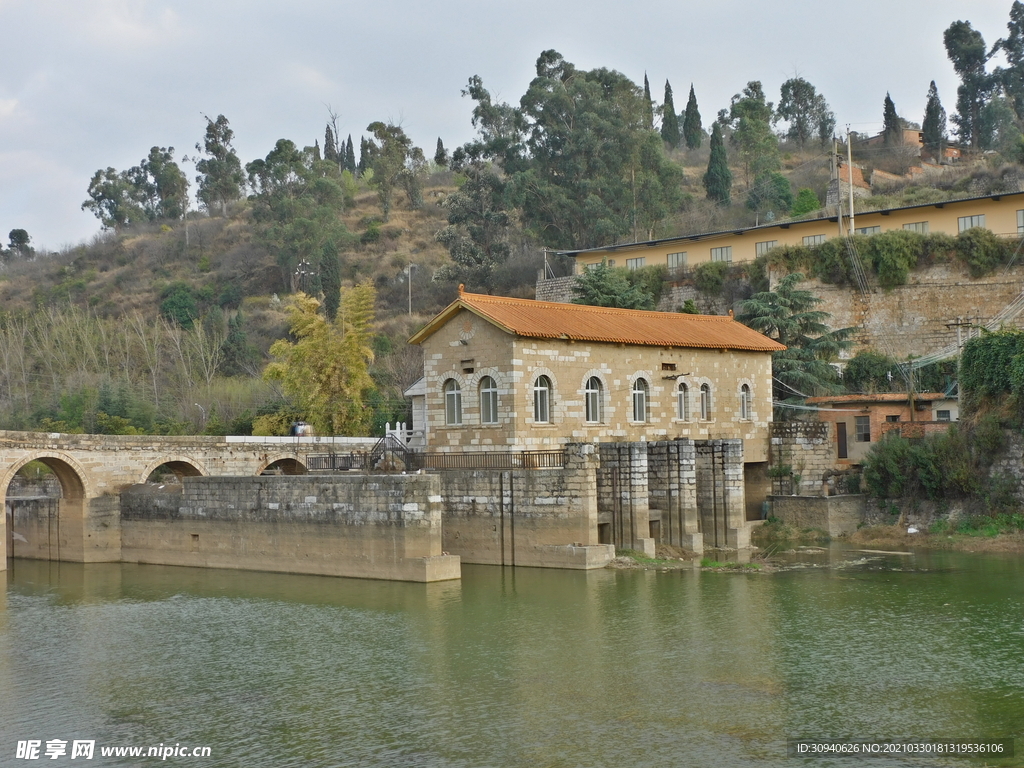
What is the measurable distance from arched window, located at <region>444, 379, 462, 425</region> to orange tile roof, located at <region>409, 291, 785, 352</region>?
66.7 inches

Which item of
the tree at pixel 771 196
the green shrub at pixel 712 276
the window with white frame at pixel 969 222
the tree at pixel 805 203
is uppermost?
the tree at pixel 771 196

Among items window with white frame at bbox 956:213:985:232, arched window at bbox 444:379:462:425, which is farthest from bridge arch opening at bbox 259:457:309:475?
window with white frame at bbox 956:213:985:232

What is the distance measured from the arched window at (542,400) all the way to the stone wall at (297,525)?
→ 16.4ft

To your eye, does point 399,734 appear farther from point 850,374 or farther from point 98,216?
point 98,216

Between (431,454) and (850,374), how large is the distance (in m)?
19.3

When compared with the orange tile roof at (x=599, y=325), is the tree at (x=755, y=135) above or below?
above

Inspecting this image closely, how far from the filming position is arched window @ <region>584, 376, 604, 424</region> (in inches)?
1288

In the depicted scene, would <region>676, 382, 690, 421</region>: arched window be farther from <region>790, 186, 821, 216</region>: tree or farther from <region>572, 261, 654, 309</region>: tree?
<region>790, 186, 821, 216</region>: tree

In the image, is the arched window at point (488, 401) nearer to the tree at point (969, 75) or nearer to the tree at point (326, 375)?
the tree at point (326, 375)

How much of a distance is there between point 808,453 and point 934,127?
4953 cm

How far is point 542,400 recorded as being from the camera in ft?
104

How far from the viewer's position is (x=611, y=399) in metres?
33.0

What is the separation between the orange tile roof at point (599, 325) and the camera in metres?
31.5

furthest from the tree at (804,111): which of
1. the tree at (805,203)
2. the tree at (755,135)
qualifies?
the tree at (805,203)
